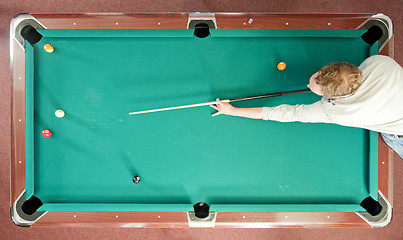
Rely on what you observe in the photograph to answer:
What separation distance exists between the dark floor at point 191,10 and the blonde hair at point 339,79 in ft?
5.09

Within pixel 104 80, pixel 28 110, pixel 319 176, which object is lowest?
pixel 319 176

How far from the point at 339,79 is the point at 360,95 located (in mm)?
234

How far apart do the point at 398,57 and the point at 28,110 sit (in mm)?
3686

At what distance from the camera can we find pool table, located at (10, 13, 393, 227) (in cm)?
183

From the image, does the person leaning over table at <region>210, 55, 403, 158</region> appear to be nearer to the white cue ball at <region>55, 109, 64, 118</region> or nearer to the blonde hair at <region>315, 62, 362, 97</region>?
the blonde hair at <region>315, 62, 362, 97</region>

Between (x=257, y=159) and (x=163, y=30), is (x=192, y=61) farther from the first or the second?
(x=257, y=159)

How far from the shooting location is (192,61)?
1.83 meters

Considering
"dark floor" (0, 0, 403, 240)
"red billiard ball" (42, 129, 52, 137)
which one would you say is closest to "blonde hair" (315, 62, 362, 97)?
"dark floor" (0, 0, 403, 240)

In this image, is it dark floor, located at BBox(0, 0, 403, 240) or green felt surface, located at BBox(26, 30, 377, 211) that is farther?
dark floor, located at BBox(0, 0, 403, 240)

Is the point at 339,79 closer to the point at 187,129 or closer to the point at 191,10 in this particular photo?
the point at 187,129

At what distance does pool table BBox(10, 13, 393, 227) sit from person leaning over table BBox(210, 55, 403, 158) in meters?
0.23

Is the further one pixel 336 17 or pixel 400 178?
pixel 400 178

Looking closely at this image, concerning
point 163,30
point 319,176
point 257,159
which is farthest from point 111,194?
point 319,176

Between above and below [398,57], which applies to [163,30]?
above
